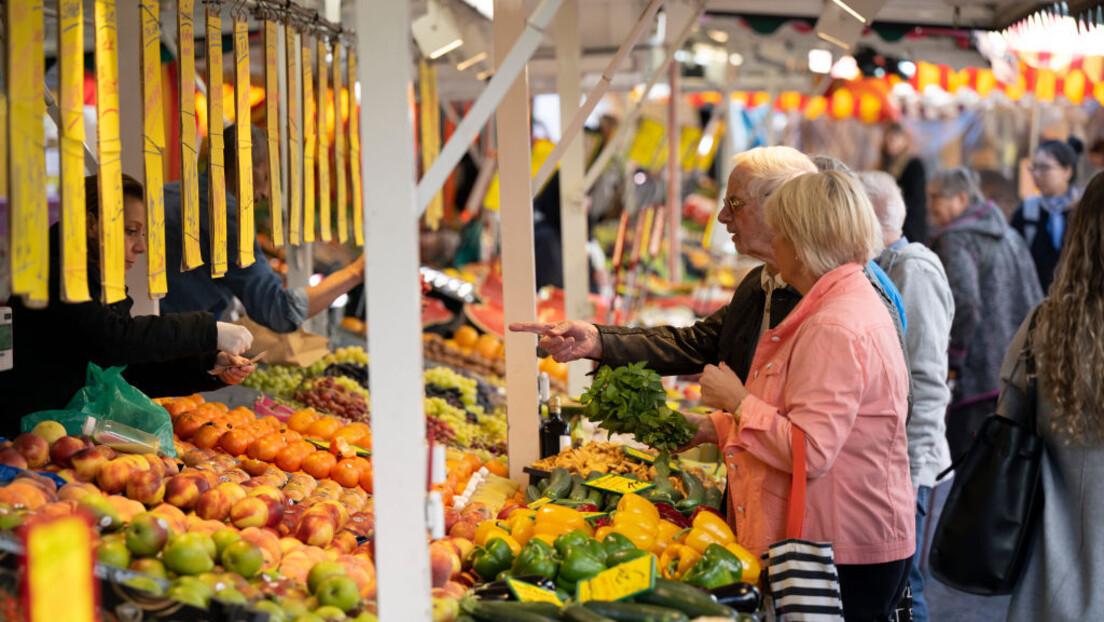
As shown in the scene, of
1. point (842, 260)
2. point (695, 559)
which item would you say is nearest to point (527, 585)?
point (695, 559)

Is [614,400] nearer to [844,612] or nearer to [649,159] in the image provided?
[844,612]

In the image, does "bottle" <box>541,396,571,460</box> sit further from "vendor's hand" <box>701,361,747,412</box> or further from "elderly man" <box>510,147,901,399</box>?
"vendor's hand" <box>701,361,747,412</box>

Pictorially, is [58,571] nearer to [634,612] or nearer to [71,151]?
[71,151]

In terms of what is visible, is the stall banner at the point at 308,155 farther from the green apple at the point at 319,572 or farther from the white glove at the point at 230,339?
the green apple at the point at 319,572

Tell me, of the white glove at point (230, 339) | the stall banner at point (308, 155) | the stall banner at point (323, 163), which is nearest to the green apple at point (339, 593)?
the white glove at point (230, 339)

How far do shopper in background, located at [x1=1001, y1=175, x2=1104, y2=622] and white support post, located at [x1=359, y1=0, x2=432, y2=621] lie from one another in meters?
1.54

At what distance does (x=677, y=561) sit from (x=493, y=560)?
0.44m

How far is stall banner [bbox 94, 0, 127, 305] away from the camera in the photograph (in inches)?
87.1

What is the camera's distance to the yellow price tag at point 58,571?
1.72m

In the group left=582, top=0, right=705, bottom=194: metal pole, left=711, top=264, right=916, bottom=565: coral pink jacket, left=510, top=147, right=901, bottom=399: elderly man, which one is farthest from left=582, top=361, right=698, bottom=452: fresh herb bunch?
left=582, top=0, right=705, bottom=194: metal pole

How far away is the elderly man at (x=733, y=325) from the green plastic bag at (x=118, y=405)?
1.08 meters

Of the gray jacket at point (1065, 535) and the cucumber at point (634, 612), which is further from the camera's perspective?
the gray jacket at point (1065, 535)

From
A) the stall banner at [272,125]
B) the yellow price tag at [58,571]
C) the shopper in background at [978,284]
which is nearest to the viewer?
the yellow price tag at [58,571]

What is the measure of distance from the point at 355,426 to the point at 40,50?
182cm
